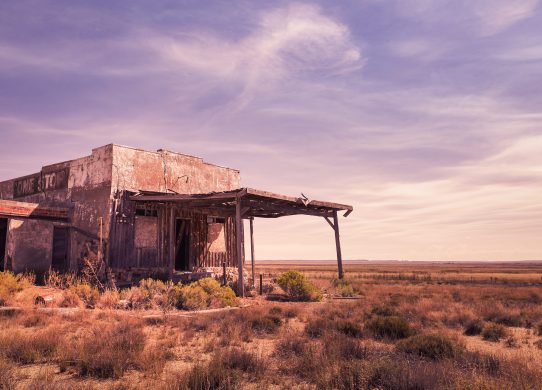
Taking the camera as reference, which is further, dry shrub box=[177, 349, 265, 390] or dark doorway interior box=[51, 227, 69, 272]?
dark doorway interior box=[51, 227, 69, 272]

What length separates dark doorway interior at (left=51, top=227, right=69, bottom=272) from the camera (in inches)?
727

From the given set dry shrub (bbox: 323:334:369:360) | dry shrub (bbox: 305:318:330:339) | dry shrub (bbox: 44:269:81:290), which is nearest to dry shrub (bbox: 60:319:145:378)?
dry shrub (bbox: 323:334:369:360)

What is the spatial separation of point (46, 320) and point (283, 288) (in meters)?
9.83

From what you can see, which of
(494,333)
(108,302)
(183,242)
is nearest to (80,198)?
(183,242)

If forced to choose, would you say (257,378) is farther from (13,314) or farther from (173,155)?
(173,155)

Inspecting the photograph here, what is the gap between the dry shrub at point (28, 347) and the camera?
6344 millimetres

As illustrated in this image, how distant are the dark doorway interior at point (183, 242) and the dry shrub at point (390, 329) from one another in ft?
36.2

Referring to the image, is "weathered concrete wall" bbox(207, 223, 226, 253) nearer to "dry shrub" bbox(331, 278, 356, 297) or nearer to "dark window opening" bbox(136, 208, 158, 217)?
"dark window opening" bbox(136, 208, 158, 217)

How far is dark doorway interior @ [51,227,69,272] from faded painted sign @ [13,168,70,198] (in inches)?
85.7

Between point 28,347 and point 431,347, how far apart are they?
687 centimetres

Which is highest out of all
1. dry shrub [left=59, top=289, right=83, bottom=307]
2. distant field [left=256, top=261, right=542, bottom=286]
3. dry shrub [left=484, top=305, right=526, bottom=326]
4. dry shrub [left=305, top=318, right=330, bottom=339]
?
dry shrub [left=59, top=289, right=83, bottom=307]

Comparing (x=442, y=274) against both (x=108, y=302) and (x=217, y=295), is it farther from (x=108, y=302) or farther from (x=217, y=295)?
(x=108, y=302)

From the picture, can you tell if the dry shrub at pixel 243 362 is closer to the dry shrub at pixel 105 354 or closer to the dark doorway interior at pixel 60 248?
the dry shrub at pixel 105 354

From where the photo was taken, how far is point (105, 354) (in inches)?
239
